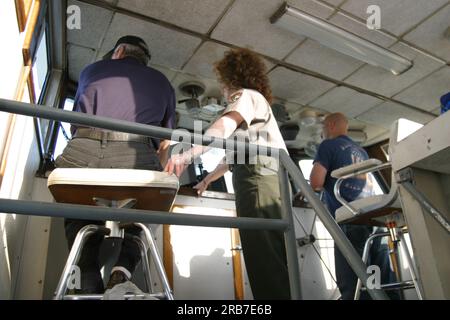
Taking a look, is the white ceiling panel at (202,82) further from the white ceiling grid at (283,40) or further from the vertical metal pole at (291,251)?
the vertical metal pole at (291,251)

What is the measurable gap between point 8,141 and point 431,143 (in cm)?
154

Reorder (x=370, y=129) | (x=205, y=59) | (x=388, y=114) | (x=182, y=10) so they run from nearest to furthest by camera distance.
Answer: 1. (x=182, y=10)
2. (x=205, y=59)
3. (x=388, y=114)
4. (x=370, y=129)

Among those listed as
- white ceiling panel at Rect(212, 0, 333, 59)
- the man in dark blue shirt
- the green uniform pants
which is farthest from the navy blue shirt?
white ceiling panel at Rect(212, 0, 333, 59)

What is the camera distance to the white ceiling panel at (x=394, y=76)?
3.22 m

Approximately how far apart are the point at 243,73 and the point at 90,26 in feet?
5.22

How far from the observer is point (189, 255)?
255 centimetres

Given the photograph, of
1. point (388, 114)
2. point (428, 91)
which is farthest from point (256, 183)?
point (388, 114)

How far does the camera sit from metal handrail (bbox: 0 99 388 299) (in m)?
0.72

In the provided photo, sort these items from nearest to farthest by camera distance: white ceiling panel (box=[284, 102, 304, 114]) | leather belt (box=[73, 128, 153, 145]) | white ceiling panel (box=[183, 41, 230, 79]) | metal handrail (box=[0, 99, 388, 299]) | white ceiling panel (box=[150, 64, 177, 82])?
metal handrail (box=[0, 99, 388, 299]) → leather belt (box=[73, 128, 153, 145]) → white ceiling panel (box=[183, 41, 230, 79]) → white ceiling panel (box=[150, 64, 177, 82]) → white ceiling panel (box=[284, 102, 304, 114])

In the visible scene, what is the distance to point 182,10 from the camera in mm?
2582

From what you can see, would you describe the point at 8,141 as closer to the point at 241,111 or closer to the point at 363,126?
the point at 241,111

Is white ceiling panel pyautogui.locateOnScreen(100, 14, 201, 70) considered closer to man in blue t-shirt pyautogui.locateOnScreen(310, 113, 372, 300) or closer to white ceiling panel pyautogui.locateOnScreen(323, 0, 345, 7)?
white ceiling panel pyautogui.locateOnScreen(323, 0, 345, 7)

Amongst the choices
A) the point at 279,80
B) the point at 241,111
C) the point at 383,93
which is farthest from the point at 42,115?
the point at 383,93

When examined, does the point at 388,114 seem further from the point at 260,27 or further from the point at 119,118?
the point at 119,118
